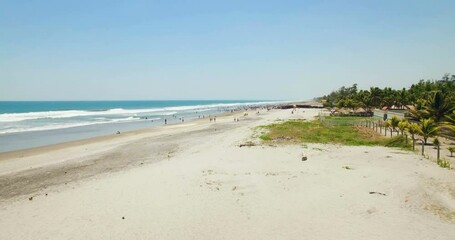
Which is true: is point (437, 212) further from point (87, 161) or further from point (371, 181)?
point (87, 161)

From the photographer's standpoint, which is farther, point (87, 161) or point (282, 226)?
point (87, 161)

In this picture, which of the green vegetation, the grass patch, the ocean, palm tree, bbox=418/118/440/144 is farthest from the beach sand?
the ocean

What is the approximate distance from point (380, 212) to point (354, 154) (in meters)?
11.9

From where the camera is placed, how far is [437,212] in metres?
12.1

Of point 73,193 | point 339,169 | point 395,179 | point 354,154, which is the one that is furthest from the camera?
point 354,154

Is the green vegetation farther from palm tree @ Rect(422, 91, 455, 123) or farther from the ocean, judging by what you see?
the ocean

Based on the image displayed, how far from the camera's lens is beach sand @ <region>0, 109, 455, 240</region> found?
11.0m

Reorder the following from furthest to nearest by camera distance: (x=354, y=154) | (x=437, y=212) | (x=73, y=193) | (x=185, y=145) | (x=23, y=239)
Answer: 1. (x=185, y=145)
2. (x=354, y=154)
3. (x=73, y=193)
4. (x=437, y=212)
5. (x=23, y=239)

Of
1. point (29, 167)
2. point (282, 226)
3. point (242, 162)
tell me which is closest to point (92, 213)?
point (282, 226)

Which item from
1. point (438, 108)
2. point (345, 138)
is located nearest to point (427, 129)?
point (345, 138)

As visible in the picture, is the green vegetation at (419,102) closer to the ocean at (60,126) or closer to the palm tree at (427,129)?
the palm tree at (427,129)

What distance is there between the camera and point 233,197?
14.3 meters

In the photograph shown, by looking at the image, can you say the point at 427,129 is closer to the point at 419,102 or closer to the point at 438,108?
the point at 438,108

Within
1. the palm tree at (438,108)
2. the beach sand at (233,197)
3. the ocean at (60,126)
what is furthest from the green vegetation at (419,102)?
the ocean at (60,126)
